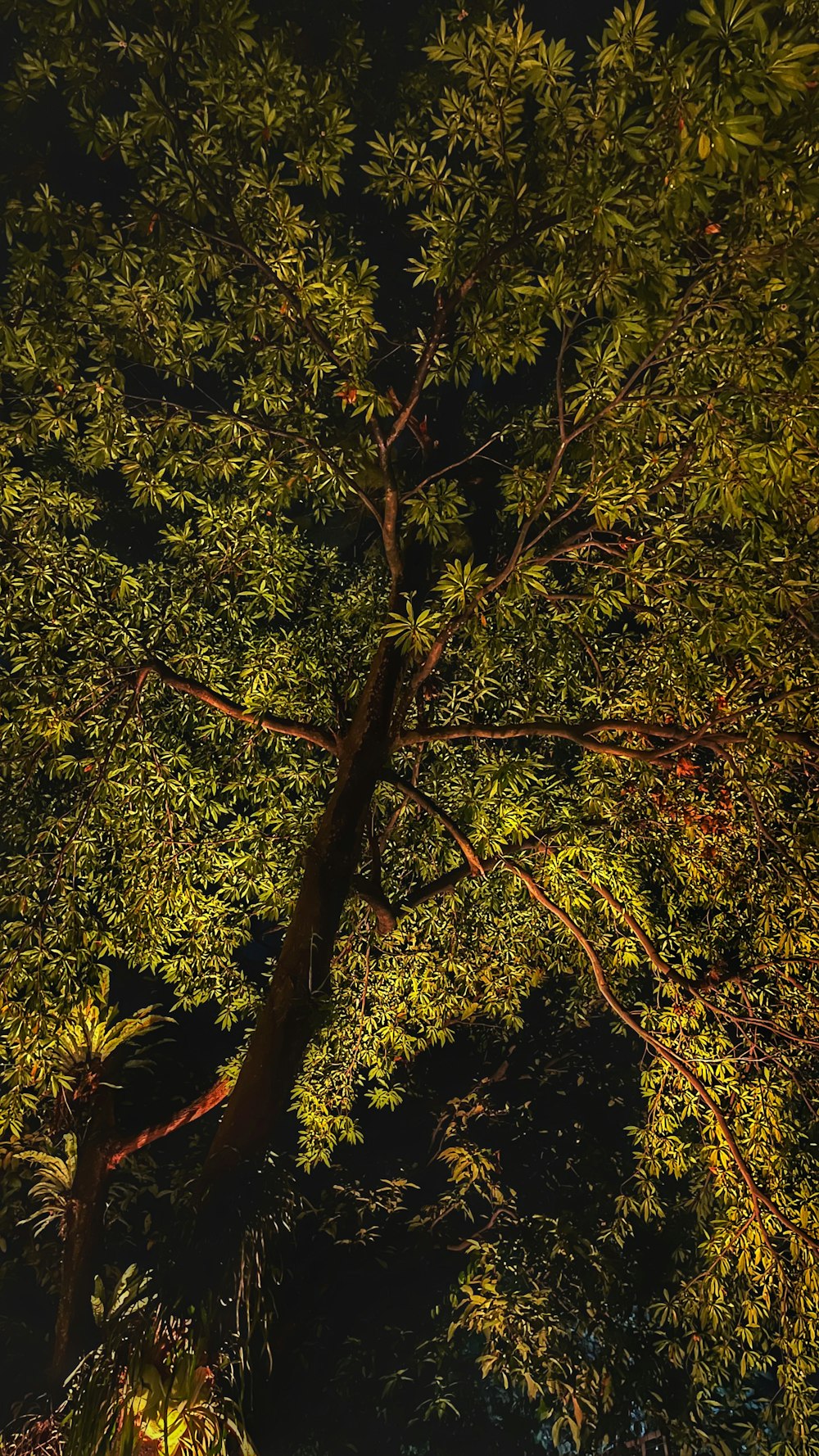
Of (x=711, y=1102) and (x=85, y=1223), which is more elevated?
(x=711, y=1102)

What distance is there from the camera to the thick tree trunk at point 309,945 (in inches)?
230

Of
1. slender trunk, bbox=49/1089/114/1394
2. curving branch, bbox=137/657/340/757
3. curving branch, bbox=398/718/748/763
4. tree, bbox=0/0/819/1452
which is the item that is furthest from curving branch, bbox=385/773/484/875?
slender trunk, bbox=49/1089/114/1394

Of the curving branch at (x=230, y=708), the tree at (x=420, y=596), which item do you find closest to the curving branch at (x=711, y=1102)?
the tree at (x=420, y=596)

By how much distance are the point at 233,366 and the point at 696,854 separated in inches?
229

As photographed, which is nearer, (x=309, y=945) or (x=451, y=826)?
(x=309, y=945)

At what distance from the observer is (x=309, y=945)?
6.25 meters

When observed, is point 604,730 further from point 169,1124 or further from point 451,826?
Answer: point 169,1124

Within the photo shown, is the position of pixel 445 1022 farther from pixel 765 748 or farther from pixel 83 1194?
pixel 765 748

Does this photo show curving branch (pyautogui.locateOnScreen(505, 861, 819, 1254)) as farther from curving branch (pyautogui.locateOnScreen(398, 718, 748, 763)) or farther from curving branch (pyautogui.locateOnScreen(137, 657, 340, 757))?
curving branch (pyautogui.locateOnScreen(137, 657, 340, 757))

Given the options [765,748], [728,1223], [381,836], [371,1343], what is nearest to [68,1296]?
[371,1343]

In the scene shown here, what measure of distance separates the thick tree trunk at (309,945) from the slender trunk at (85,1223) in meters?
3.53

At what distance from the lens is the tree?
522cm

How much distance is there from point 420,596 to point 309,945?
3339 millimetres

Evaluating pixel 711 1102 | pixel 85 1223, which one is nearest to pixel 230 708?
pixel 711 1102
